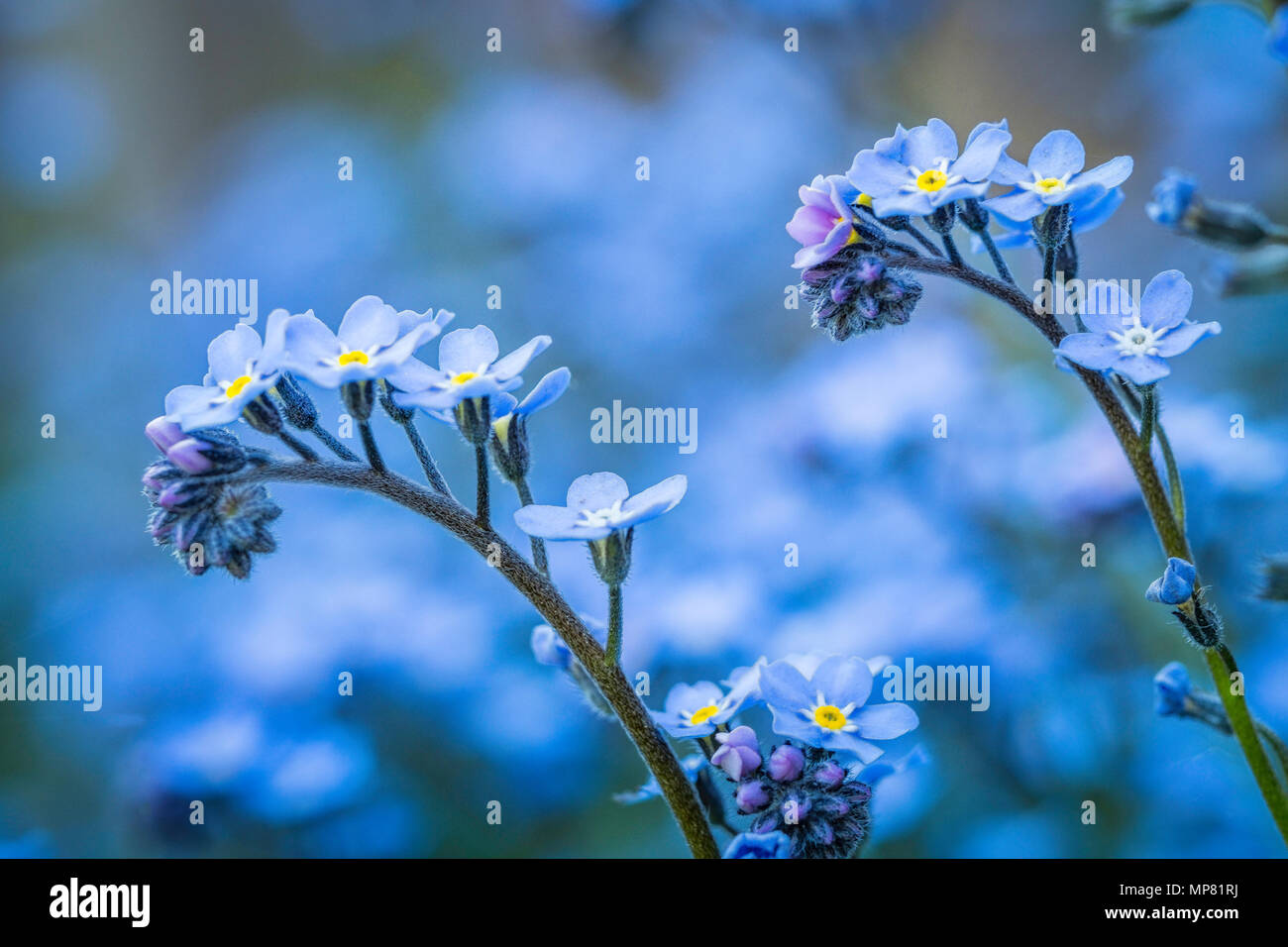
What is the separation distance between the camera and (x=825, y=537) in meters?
1.43

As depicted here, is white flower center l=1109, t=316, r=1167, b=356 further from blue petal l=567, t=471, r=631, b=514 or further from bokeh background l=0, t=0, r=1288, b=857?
bokeh background l=0, t=0, r=1288, b=857

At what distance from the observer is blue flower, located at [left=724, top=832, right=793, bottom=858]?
0.69m

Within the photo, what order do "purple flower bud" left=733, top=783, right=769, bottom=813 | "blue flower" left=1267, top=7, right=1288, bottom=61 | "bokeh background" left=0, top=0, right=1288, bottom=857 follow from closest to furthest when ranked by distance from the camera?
1. "blue flower" left=1267, top=7, right=1288, bottom=61
2. "purple flower bud" left=733, top=783, right=769, bottom=813
3. "bokeh background" left=0, top=0, right=1288, bottom=857

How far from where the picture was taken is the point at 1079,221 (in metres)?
0.79

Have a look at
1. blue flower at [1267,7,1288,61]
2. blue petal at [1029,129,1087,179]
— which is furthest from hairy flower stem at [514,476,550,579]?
blue flower at [1267,7,1288,61]

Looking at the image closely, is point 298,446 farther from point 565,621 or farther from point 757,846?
point 757,846

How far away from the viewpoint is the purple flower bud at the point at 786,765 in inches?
29.0

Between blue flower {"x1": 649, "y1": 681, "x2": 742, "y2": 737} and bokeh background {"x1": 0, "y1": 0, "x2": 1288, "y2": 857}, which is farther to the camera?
bokeh background {"x1": 0, "y1": 0, "x2": 1288, "y2": 857}

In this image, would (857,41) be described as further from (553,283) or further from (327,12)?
(327,12)

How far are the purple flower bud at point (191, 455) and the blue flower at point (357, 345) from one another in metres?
0.09

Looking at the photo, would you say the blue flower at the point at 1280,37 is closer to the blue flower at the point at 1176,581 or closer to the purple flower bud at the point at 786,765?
the blue flower at the point at 1176,581

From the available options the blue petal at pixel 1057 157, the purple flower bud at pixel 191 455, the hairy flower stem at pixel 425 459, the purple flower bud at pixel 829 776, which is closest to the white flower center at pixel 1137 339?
the blue petal at pixel 1057 157

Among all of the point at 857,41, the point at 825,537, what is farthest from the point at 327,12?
the point at 825,537

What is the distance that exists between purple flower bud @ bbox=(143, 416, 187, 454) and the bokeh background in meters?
0.48
